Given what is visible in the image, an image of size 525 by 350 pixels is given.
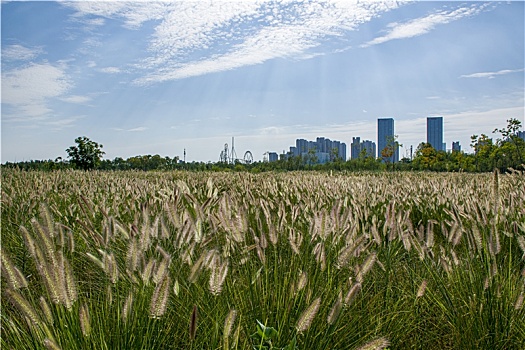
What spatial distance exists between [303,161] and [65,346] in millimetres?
31310

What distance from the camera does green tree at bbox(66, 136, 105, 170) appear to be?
2170cm

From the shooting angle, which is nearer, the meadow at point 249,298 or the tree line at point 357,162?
the meadow at point 249,298

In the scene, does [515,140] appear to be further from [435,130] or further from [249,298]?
[435,130]

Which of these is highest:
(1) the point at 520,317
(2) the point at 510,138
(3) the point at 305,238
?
(2) the point at 510,138

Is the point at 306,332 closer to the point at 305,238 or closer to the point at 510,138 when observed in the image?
the point at 305,238

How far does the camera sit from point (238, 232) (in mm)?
2367

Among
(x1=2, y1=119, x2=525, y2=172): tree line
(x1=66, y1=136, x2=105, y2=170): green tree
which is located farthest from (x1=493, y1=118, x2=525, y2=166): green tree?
(x1=66, y1=136, x2=105, y2=170): green tree

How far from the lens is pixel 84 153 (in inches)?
865

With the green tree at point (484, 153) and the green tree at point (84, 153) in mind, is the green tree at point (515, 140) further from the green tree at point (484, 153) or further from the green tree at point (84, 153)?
the green tree at point (84, 153)

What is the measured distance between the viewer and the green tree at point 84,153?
21.7 metres

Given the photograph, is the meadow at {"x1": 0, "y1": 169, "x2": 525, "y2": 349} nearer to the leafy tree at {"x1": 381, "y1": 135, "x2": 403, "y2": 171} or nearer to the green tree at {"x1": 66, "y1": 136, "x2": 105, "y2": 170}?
the green tree at {"x1": 66, "y1": 136, "x2": 105, "y2": 170}

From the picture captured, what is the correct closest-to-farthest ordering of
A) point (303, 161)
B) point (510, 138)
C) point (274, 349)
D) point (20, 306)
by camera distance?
1. point (20, 306)
2. point (274, 349)
3. point (510, 138)
4. point (303, 161)

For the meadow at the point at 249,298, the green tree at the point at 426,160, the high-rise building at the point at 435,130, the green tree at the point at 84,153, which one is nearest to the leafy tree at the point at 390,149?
the green tree at the point at 426,160

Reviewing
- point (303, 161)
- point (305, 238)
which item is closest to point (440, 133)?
point (303, 161)
